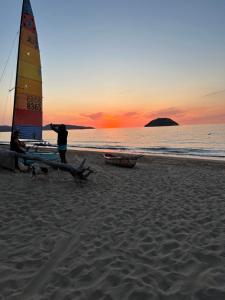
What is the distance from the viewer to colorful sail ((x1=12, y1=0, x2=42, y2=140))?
16831 millimetres

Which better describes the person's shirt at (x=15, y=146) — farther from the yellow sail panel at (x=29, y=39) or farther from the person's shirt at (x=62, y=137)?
the yellow sail panel at (x=29, y=39)

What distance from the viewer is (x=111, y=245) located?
5867 mm

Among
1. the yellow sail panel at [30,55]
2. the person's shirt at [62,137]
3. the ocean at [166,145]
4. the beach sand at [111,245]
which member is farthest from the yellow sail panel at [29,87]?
the ocean at [166,145]

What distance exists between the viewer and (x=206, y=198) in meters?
10.0

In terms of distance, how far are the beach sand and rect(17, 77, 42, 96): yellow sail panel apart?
8063 mm

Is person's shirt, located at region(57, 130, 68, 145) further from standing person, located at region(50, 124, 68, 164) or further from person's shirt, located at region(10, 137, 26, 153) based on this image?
person's shirt, located at region(10, 137, 26, 153)

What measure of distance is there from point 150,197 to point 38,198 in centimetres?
404

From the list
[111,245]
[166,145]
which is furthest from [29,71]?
[166,145]

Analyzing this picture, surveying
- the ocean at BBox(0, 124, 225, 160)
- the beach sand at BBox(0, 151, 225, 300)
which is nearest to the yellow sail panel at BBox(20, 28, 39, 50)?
the beach sand at BBox(0, 151, 225, 300)

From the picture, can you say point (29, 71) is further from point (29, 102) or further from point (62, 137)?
point (62, 137)

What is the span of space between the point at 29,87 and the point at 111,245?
14.0 metres

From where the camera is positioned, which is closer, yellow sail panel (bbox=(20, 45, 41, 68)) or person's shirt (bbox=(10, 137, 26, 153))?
person's shirt (bbox=(10, 137, 26, 153))

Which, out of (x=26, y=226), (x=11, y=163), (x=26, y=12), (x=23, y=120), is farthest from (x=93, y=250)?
(x=26, y=12)

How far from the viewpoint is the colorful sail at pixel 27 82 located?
16831 millimetres
